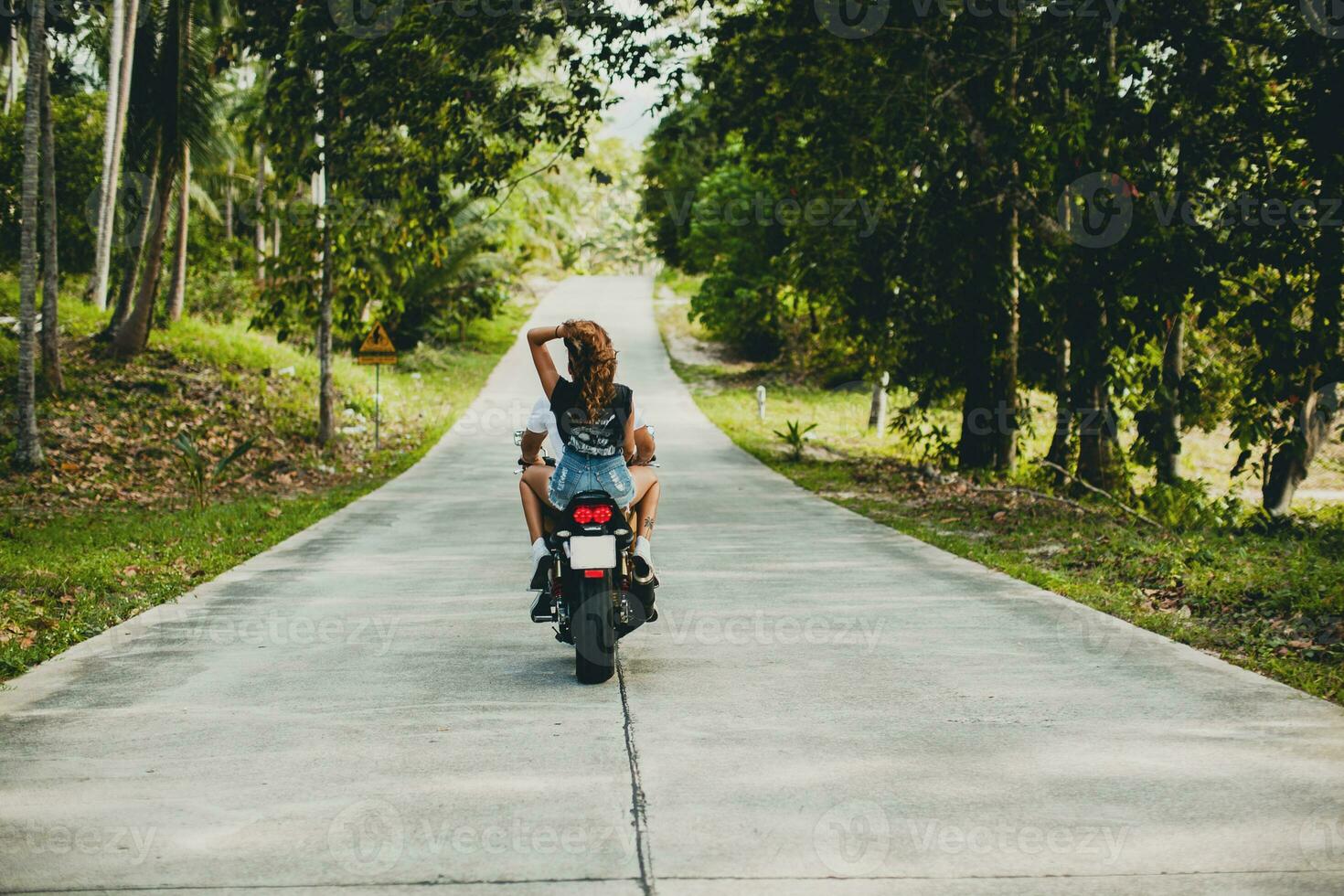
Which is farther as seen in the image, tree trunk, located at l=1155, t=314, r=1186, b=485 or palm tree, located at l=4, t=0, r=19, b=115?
palm tree, located at l=4, t=0, r=19, b=115

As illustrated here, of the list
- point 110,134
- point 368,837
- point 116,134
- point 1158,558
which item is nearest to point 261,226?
point 116,134

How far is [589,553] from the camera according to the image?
6.73 meters

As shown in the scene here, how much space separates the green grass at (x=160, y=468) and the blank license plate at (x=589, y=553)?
329cm

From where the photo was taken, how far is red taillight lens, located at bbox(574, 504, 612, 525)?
22.3 feet

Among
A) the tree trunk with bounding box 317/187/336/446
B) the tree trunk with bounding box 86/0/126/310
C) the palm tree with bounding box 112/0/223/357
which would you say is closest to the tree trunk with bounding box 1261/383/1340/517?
the tree trunk with bounding box 317/187/336/446

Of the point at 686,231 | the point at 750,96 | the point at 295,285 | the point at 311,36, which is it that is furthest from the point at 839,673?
the point at 686,231

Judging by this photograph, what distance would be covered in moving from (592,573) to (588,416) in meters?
0.83

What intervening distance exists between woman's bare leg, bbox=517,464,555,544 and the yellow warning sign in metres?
17.5

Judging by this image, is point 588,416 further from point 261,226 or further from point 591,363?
point 261,226

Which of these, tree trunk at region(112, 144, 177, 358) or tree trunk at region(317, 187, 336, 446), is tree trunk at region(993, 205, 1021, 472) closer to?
tree trunk at region(317, 187, 336, 446)

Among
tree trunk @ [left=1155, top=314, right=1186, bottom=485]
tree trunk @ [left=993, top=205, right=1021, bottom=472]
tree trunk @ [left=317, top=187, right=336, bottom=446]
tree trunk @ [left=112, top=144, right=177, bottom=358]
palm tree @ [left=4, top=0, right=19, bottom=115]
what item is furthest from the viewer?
tree trunk @ [left=112, top=144, right=177, bottom=358]

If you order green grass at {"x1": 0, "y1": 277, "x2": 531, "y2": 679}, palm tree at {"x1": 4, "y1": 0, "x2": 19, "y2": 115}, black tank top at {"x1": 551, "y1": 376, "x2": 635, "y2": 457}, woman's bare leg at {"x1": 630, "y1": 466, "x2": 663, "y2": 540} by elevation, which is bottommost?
green grass at {"x1": 0, "y1": 277, "x2": 531, "y2": 679}

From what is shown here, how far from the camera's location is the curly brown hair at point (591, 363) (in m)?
6.86

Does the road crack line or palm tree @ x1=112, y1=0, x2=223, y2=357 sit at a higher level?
palm tree @ x1=112, y1=0, x2=223, y2=357
